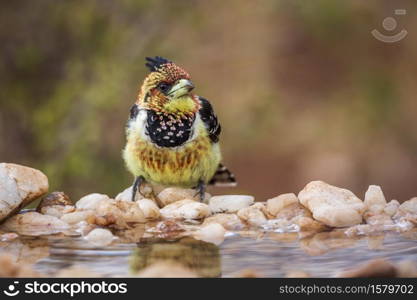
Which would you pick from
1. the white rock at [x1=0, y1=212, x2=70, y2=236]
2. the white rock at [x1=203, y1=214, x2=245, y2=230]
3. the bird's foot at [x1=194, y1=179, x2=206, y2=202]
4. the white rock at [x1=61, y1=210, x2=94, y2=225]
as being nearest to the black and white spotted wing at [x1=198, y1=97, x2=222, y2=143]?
the bird's foot at [x1=194, y1=179, x2=206, y2=202]

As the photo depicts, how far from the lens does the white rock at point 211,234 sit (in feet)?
10.5

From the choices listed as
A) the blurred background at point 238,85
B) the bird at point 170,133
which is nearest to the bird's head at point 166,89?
the bird at point 170,133

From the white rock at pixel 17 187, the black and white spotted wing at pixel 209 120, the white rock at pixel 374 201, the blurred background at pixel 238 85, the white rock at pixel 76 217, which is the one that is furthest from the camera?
the blurred background at pixel 238 85

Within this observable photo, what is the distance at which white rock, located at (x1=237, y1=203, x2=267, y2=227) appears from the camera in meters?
3.60

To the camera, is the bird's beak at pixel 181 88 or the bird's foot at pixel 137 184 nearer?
the bird's beak at pixel 181 88

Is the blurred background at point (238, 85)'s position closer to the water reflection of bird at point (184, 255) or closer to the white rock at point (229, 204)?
the white rock at point (229, 204)

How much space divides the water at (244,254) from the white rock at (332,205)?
0.33ft

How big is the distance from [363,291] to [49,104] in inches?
177

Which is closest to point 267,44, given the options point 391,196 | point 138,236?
point 391,196

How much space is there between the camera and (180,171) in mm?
4039

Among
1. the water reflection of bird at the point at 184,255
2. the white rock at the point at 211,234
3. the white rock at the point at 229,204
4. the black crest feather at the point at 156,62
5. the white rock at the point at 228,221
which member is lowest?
the water reflection of bird at the point at 184,255

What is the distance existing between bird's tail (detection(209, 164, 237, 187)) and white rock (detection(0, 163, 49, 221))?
4.64 feet

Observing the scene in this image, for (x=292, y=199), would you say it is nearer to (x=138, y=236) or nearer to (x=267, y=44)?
(x=138, y=236)

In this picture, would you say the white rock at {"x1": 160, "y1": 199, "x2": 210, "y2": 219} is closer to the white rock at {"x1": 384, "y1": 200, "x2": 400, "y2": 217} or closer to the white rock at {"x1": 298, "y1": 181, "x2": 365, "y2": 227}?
the white rock at {"x1": 298, "y1": 181, "x2": 365, "y2": 227}
